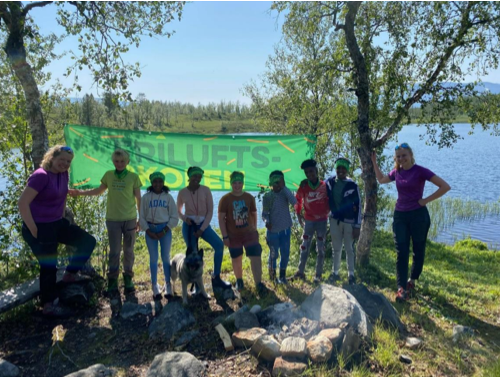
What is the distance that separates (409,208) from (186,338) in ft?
11.9

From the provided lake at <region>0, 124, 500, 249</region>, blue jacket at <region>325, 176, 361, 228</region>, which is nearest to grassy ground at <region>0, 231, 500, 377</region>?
blue jacket at <region>325, 176, 361, 228</region>

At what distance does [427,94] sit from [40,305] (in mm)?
7496

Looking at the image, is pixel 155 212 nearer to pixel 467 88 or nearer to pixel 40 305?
pixel 40 305

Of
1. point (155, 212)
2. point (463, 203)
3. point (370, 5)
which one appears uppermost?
point (370, 5)

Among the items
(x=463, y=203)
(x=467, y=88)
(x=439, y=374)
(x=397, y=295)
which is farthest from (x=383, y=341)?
(x=463, y=203)

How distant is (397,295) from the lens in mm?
5633

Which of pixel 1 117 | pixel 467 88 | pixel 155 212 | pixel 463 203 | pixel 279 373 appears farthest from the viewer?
pixel 463 203

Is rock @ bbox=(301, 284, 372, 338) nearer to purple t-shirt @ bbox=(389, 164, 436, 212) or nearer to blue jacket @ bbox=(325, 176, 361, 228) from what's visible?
blue jacket @ bbox=(325, 176, 361, 228)

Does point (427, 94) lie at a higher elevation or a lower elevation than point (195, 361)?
higher

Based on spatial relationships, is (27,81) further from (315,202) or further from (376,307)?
(376,307)

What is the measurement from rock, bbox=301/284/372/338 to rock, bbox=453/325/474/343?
1094 mm

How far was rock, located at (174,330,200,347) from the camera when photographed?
4.46 m

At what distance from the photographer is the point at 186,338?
14.9ft

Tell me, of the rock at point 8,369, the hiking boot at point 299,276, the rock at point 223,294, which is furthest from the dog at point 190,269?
the rock at point 8,369
